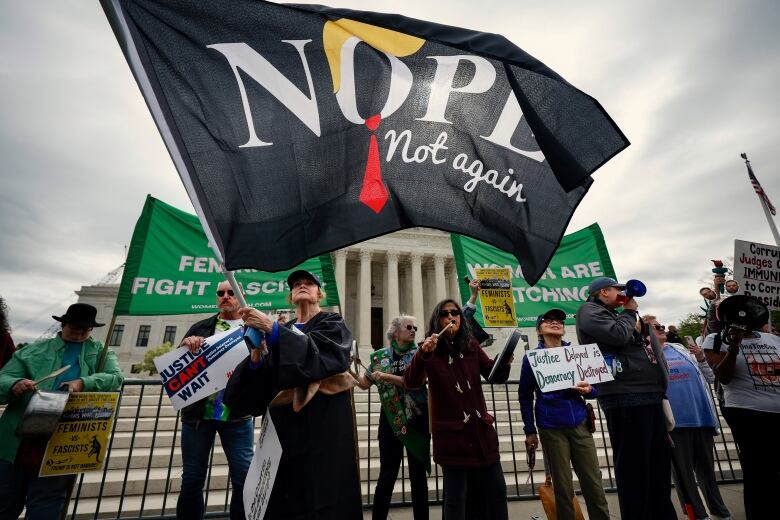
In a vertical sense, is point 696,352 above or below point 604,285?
below

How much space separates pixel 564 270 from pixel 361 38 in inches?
261

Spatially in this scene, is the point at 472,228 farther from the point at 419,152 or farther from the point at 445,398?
the point at 445,398

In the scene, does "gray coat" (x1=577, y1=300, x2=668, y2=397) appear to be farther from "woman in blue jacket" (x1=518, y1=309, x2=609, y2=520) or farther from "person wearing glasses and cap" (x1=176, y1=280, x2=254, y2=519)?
"person wearing glasses and cap" (x1=176, y1=280, x2=254, y2=519)

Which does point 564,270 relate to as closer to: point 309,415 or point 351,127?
point 351,127

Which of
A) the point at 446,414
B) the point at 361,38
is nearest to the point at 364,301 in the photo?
the point at 446,414

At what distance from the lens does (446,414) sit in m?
2.95

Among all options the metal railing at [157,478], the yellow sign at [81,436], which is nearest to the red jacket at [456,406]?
the metal railing at [157,478]

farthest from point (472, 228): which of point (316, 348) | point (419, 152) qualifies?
point (316, 348)

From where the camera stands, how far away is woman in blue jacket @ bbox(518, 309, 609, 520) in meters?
3.27

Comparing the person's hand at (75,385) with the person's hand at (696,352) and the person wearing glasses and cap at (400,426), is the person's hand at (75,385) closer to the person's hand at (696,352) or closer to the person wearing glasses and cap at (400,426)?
the person wearing glasses and cap at (400,426)

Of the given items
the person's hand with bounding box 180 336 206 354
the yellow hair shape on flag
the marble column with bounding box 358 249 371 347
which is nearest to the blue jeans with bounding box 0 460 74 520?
the person's hand with bounding box 180 336 206 354

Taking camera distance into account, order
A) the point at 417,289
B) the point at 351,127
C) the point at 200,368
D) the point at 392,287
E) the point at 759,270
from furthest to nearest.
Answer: the point at 417,289 < the point at 392,287 < the point at 759,270 < the point at 200,368 < the point at 351,127

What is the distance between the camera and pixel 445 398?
2.98m

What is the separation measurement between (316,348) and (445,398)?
145 cm
